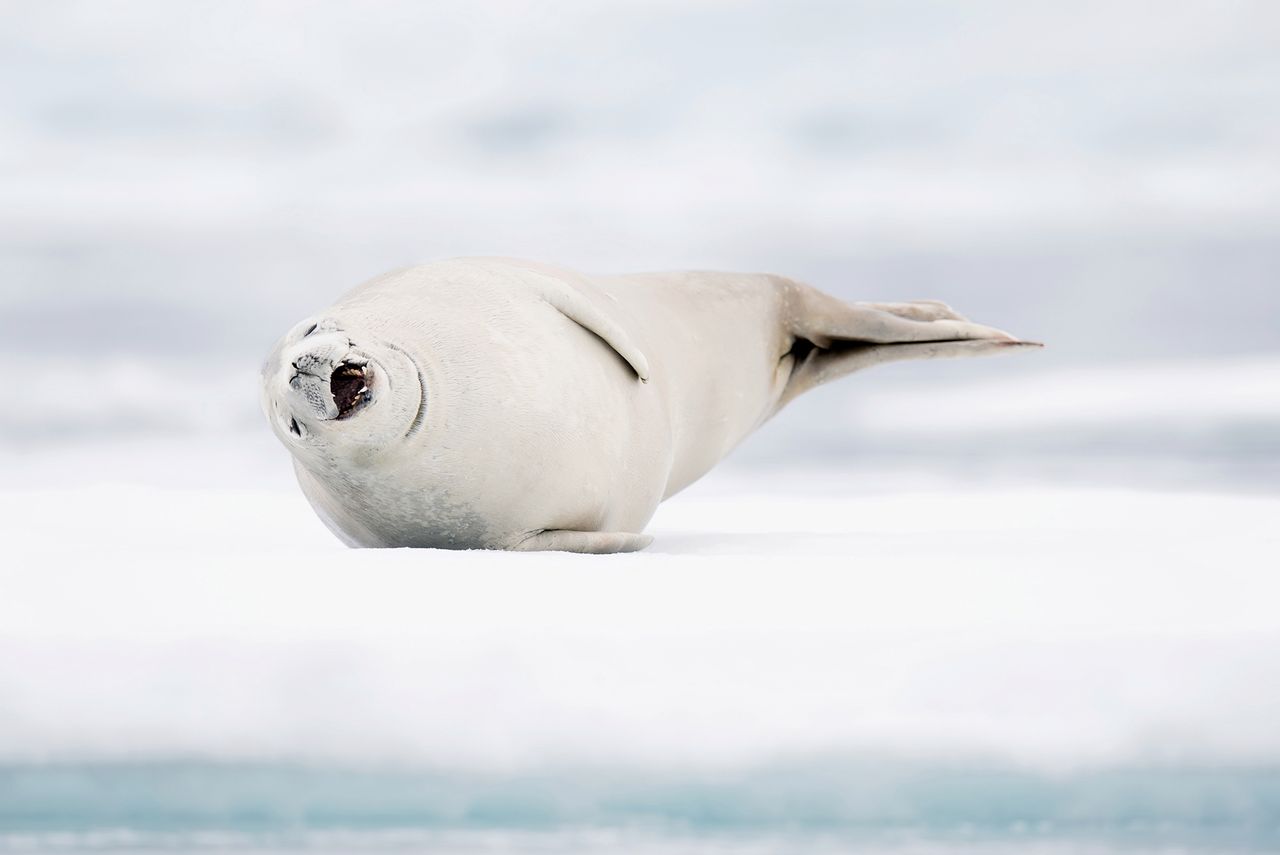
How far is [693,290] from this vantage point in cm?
475

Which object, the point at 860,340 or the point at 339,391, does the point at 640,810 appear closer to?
the point at 339,391

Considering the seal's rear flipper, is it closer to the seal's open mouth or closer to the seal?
the seal

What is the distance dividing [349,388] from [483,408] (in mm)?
347

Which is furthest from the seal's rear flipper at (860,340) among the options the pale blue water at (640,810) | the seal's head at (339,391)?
the pale blue water at (640,810)

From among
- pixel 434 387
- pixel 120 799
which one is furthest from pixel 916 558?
pixel 120 799

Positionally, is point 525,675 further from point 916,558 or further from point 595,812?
point 916,558

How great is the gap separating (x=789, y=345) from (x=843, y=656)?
9.11 feet

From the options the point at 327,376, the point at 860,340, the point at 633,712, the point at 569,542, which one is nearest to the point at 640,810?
the point at 633,712

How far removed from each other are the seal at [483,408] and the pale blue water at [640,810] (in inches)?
48.6

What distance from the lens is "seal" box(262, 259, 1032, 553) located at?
3.31 metres

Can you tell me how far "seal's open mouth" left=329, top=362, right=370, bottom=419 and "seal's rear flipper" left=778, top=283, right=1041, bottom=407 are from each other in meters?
2.15

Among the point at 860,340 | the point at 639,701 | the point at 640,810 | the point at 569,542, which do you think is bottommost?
the point at 640,810

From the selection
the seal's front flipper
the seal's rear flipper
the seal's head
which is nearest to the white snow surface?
the seal's head

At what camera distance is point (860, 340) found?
518cm
